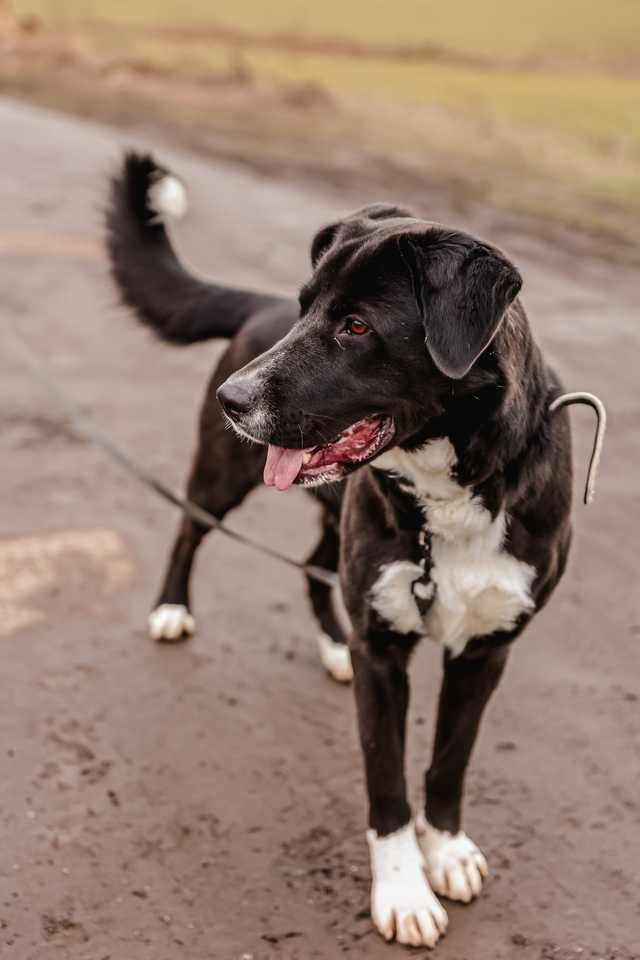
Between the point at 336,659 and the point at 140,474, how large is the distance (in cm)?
87

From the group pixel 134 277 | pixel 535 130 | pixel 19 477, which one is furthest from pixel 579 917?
pixel 535 130

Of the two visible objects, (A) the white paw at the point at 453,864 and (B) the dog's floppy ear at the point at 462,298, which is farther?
(A) the white paw at the point at 453,864

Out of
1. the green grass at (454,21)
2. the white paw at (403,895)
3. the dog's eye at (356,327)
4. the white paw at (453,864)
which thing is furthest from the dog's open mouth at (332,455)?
the green grass at (454,21)

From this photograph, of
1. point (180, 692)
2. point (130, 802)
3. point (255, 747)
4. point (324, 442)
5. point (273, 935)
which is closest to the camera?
point (324, 442)

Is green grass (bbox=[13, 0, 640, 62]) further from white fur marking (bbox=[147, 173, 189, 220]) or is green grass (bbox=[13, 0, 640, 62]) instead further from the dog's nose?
the dog's nose

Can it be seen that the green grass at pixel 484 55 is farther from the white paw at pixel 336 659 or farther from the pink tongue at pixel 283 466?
the pink tongue at pixel 283 466

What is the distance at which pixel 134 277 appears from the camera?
12.4 feet

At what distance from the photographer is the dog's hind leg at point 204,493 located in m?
3.56

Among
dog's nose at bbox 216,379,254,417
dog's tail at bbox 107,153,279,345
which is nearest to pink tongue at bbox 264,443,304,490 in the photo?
dog's nose at bbox 216,379,254,417

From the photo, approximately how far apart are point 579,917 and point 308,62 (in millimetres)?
13965

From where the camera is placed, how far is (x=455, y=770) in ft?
9.34

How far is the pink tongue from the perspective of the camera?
8.04 ft

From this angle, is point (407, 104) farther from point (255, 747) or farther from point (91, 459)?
point (255, 747)

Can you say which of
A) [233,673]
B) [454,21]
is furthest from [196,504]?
[454,21]
